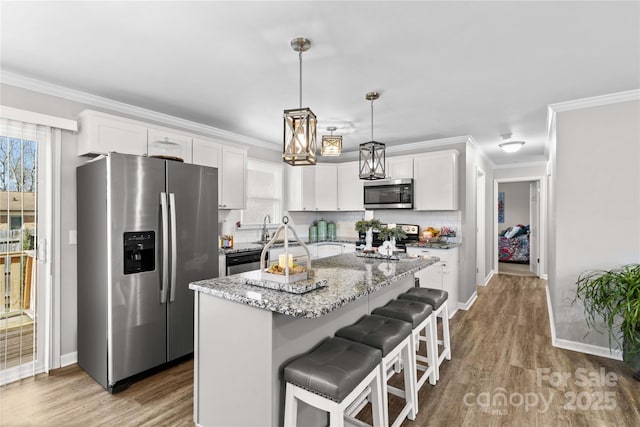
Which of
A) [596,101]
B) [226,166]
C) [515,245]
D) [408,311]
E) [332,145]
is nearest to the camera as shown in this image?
[408,311]

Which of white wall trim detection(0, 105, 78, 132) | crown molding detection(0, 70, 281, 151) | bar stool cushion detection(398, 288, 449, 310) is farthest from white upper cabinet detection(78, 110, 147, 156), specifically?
→ bar stool cushion detection(398, 288, 449, 310)

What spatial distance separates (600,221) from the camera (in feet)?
10.0

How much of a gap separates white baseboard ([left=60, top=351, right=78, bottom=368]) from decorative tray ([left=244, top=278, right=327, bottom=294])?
88.1 inches

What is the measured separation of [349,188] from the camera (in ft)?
17.8

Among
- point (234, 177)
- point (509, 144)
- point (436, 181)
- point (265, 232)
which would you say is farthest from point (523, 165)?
point (234, 177)

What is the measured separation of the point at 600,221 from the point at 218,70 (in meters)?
3.74

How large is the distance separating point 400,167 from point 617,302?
2.90m

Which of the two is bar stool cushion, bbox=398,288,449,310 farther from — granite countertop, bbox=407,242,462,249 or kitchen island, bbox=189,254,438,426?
granite countertop, bbox=407,242,462,249

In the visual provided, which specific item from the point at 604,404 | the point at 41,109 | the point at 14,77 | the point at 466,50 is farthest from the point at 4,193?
the point at 604,404

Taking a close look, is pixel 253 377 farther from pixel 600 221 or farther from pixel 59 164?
pixel 600 221

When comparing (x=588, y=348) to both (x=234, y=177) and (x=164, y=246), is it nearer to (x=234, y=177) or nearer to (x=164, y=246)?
(x=164, y=246)

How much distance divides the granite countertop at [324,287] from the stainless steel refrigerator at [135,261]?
3.20 feet

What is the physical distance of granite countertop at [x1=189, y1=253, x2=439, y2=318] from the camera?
1511 millimetres

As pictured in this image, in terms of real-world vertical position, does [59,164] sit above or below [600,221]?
above
